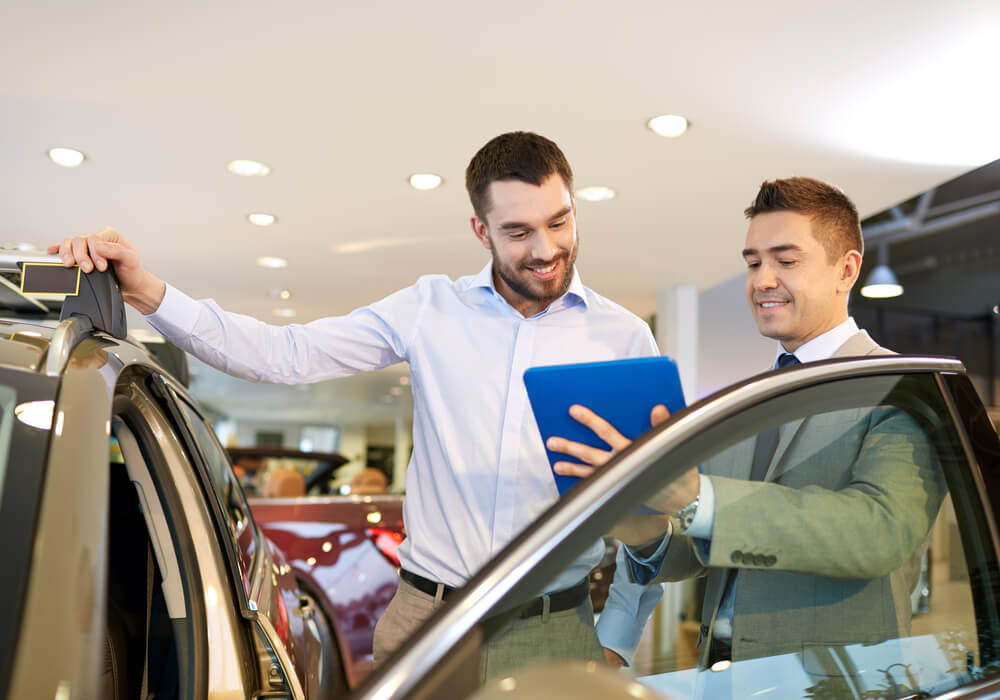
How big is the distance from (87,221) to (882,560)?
233 inches

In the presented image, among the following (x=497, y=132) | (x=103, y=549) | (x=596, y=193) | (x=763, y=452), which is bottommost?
(x=103, y=549)

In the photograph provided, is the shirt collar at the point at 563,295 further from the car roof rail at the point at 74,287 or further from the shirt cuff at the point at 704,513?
the shirt cuff at the point at 704,513

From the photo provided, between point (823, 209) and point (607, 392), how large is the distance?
0.75m

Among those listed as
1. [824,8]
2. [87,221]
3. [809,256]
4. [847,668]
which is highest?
[87,221]

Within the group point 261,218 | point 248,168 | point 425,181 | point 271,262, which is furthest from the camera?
point 271,262

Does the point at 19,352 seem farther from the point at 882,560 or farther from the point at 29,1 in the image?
the point at 29,1

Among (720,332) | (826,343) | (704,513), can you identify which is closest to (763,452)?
(704,513)

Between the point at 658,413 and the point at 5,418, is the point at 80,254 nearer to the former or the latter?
the point at 5,418

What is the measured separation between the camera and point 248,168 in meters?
4.67

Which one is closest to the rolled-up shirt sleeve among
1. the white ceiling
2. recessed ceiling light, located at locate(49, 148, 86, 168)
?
the white ceiling

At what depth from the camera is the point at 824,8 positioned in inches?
114

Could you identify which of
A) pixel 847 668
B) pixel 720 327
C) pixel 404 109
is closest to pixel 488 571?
pixel 847 668

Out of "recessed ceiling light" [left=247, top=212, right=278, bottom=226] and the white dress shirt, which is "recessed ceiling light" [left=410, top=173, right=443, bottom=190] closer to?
"recessed ceiling light" [left=247, top=212, right=278, bottom=226]

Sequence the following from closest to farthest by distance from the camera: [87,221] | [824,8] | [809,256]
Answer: [809,256] → [824,8] → [87,221]
